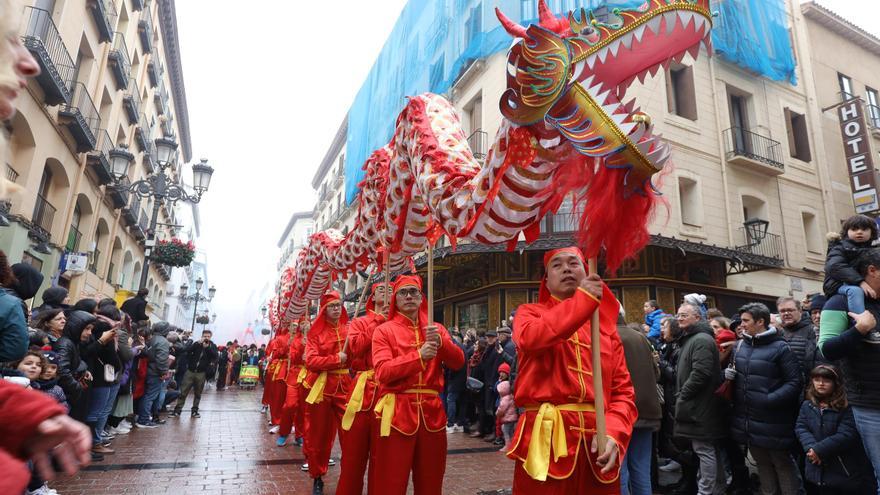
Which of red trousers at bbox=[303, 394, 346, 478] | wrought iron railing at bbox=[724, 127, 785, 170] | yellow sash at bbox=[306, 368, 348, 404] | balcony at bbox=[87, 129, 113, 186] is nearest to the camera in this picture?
red trousers at bbox=[303, 394, 346, 478]

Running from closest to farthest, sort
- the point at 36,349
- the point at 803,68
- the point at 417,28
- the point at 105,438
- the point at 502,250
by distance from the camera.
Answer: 1. the point at 36,349
2. the point at 105,438
3. the point at 502,250
4. the point at 803,68
5. the point at 417,28

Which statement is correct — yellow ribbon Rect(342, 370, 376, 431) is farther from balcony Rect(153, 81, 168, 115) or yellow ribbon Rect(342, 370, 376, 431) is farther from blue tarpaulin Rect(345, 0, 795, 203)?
balcony Rect(153, 81, 168, 115)

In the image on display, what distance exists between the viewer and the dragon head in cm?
223

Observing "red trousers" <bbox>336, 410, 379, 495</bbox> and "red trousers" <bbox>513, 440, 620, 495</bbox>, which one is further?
"red trousers" <bbox>336, 410, 379, 495</bbox>

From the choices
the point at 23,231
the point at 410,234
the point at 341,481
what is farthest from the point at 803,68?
the point at 23,231

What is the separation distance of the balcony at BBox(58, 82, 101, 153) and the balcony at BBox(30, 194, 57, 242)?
1832 millimetres

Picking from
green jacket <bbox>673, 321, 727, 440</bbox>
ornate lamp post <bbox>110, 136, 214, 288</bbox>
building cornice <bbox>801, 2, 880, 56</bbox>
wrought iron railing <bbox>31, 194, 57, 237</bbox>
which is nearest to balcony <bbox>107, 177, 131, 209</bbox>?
wrought iron railing <bbox>31, 194, 57, 237</bbox>

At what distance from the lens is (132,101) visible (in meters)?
18.7

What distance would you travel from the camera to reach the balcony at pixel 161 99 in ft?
80.2

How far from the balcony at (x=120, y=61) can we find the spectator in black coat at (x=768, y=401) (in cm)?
1811

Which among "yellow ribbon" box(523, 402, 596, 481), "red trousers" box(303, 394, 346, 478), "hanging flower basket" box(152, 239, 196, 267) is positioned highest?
"hanging flower basket" box(152, 239, 196, 267)

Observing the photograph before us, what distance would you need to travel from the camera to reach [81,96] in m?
14.3

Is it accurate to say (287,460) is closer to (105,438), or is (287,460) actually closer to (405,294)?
(105,438)

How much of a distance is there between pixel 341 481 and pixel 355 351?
1.25 meters
